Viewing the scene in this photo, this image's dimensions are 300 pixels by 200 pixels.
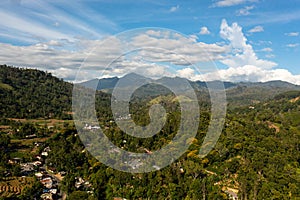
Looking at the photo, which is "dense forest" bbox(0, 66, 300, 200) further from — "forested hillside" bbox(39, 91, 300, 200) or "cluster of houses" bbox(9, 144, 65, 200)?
"cluster of houses" bbox(9, 144, 65, 200)

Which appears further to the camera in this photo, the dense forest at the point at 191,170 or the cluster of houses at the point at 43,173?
the cluster of houses at the point at 43,173

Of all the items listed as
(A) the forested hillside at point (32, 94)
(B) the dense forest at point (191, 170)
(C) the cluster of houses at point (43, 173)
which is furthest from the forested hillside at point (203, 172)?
(A) the forested hillside at point (32, 94)

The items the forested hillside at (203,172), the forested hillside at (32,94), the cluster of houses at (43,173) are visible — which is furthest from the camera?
the forested hillside at (32,94)

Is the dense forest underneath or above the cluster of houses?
above

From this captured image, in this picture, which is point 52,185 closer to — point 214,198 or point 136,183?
point 136,183

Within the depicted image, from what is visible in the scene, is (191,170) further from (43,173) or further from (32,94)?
(32,94)

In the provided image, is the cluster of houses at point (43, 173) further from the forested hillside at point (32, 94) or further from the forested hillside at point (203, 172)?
the forested hillside at point (32, 94)

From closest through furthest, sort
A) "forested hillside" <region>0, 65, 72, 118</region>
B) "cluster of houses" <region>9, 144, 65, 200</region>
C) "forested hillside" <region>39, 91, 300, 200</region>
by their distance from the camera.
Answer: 1. "forested hillside" <region>39, 91, 300, 200</region>
2. "cluster of houses" <region>9, 144, 65, 200</region>
3. "forested hillside" <region>0, 65, 72, 118</region>

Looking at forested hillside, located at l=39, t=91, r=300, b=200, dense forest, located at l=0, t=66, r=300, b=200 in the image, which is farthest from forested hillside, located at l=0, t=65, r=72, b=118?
forested hillside, located at l=39, t=91, r=300, b=200

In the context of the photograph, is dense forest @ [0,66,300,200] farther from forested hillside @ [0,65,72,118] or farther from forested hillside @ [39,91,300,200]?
forested hillside @ [0,65,72,118]

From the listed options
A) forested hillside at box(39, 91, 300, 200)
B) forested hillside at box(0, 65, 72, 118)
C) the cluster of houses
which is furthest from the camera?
forested hillside at box(0, 65, 72, 118)

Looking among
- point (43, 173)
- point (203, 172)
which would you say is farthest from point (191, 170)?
point (43, 173)

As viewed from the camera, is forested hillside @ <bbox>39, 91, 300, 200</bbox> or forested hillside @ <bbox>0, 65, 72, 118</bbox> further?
forested hillside @ <bbox>0, 65, 72, 118</bbox>
